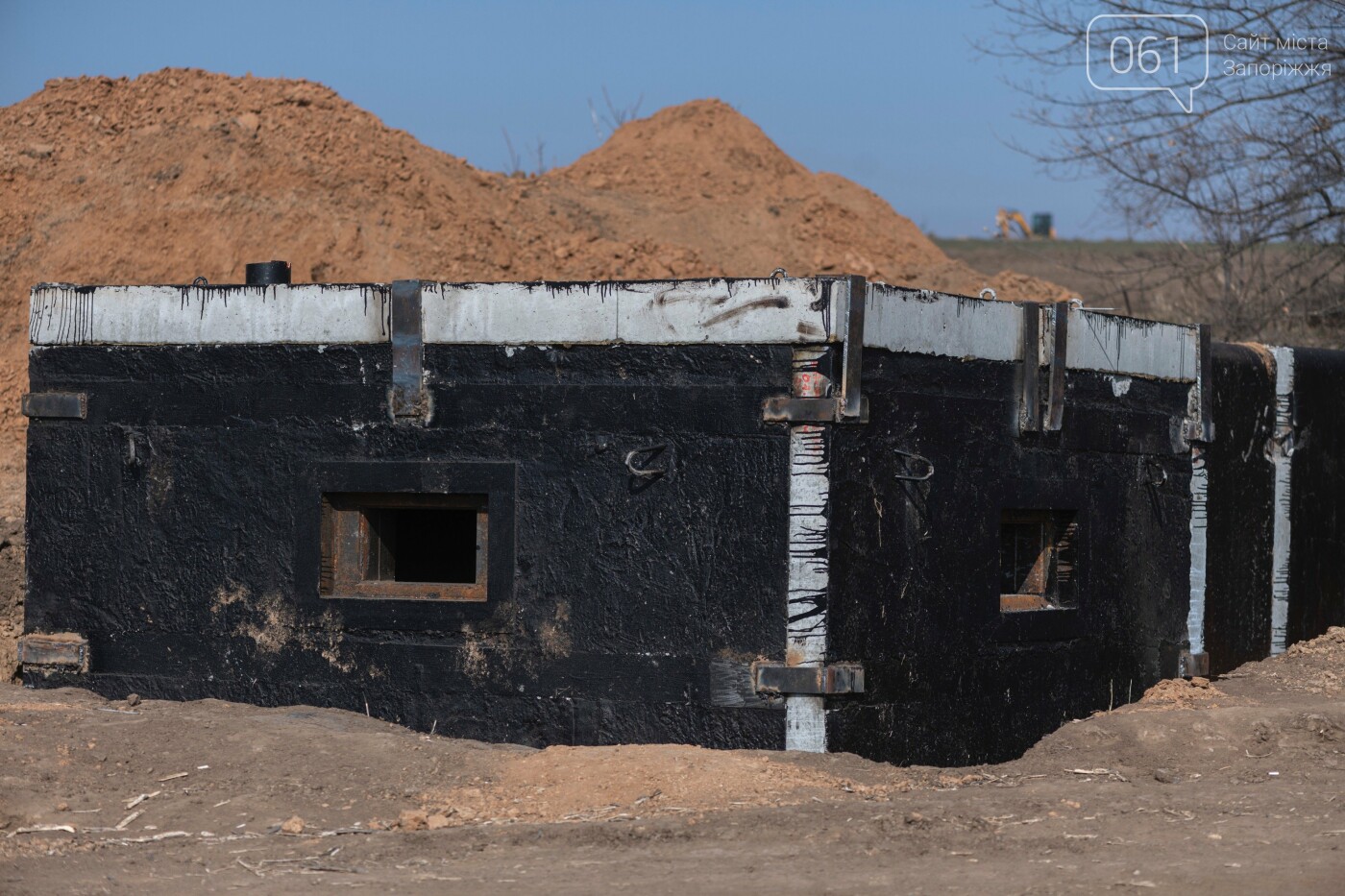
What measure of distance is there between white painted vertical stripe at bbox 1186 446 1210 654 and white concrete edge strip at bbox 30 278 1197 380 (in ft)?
4.81

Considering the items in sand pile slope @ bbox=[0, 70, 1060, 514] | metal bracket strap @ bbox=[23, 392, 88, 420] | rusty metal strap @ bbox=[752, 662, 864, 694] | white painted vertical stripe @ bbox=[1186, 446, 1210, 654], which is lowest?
rusty metal strap @ bbox=[752, 662, 864, 694]

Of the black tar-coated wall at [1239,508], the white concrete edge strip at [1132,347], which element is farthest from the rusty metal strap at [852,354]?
Answer: the black tar-coated wall at [1239,508]

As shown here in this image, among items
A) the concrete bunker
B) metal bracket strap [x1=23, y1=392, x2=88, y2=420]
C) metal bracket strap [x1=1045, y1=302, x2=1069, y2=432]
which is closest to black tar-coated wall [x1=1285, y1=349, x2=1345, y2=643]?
the concrete bunker

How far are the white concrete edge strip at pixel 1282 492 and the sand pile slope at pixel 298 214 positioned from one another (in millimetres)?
5906

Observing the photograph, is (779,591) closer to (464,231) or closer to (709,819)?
(709,819)

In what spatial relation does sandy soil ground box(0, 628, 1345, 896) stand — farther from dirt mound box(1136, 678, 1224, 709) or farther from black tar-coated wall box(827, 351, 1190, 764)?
dirt mound box(1136, 678, 1224, 709)

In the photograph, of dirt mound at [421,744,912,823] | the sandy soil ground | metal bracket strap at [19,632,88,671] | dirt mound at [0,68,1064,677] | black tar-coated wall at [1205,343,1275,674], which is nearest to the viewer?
A: the sandy soil ground

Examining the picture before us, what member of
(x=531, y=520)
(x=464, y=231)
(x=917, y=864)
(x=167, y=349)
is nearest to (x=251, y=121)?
(x=464, y=231)

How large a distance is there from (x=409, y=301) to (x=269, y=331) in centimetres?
72

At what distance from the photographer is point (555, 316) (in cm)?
670

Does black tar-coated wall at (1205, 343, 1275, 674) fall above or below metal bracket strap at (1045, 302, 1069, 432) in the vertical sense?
below

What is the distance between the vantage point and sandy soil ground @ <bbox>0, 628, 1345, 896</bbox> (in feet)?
16.2

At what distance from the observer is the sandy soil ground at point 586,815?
4.93 m

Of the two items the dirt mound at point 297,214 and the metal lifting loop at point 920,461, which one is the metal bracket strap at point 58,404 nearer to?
the metal lifting loop at point 920,461
